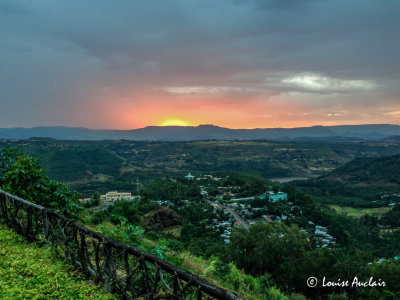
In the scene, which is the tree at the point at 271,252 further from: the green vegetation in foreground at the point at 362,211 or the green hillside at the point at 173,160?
the green hillside at the point at 173,160

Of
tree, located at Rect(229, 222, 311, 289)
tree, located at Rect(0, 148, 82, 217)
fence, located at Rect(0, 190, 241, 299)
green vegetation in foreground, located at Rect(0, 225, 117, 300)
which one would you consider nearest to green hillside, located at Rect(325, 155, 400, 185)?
tree, located at Rect(229, 222, 311, 289)

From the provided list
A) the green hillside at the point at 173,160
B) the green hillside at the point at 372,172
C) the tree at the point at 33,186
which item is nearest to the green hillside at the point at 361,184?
the green hillside at the point at 372,172

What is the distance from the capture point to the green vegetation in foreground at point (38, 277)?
477 cm

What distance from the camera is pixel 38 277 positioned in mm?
5309

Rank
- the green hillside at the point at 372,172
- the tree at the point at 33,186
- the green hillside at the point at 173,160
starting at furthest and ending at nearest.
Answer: the green hillside at the point at 173,160, the green hillside at the point at 372,172, the tree at the point at 33,186

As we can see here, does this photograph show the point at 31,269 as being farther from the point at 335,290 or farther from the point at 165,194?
the point at 165,194

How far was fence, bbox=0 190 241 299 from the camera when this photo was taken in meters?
3.67

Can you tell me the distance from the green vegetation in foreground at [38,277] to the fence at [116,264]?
0.73 ft

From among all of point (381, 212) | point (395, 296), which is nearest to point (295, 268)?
point (395, 296)

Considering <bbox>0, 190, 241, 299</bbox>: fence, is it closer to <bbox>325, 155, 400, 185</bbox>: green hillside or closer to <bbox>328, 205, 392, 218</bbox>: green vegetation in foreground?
<bbox>328, 205, 392, 218</bbox>: green vegetation in foreground

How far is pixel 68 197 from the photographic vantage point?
9.00 meters

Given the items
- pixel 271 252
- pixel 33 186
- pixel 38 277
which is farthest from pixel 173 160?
pixel 38 277

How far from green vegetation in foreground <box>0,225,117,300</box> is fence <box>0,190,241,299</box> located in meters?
0.22

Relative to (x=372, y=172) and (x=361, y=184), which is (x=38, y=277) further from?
(x=372, y=172)
